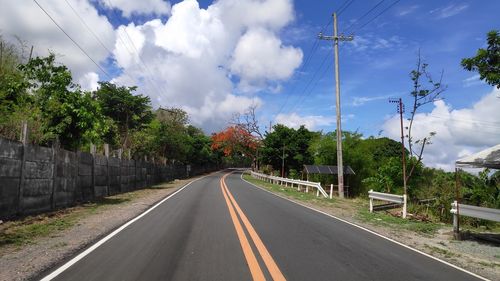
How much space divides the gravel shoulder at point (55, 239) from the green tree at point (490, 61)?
35.0ft

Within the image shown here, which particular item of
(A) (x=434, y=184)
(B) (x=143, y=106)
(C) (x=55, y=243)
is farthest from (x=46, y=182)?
(B) (x=143, y=106)

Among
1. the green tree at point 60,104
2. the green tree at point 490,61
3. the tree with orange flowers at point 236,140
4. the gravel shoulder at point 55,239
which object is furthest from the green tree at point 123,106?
the tree with orange flowers at point 236,140

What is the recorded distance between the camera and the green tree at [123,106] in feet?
124

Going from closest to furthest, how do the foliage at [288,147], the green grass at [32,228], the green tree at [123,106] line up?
the green grass at [32,228] → the green tree at [123,106] → the foliage at [288,147]

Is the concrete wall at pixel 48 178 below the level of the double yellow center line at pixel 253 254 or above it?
above

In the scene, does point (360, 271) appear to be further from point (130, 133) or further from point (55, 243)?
point (130, 133)

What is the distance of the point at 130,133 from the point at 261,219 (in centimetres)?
3141

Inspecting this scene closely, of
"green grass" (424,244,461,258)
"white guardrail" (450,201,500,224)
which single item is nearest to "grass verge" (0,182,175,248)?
"green grass" (424,244,461,258)

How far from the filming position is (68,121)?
17.2 metres

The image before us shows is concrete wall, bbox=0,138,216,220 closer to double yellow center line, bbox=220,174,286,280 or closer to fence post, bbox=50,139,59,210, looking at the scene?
fence post, bbox=50,139,59,210

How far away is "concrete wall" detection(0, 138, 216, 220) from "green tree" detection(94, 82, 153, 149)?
1324cm

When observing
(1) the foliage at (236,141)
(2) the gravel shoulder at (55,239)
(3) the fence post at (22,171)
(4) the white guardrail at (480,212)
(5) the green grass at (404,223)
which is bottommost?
(5) the green grass at (404,223)

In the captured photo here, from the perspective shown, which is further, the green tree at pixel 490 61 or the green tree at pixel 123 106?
the green tree at pixel 123 106

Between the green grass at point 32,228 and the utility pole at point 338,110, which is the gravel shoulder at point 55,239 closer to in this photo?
the green grass at point 32,228
